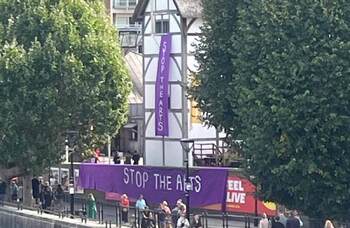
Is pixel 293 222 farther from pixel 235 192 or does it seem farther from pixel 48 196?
pixel 48 196

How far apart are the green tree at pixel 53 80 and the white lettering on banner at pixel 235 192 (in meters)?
7.68

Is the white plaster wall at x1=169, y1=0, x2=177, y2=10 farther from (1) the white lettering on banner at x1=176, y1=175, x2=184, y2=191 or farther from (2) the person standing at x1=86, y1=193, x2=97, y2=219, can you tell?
(2) the person standing at x1=86, y1=193, x2=97, y2=219

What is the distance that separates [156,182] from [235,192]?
6376 millimetres

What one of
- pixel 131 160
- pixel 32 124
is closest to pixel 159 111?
pixel 131 160

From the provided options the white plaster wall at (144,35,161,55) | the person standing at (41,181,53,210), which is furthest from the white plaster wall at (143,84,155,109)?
the person standing at (41,181,53,210)

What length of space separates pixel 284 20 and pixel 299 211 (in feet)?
21.1

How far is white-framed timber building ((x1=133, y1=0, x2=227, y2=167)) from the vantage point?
59.6m

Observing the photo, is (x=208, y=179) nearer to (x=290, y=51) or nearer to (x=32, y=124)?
(x=32, y=124)

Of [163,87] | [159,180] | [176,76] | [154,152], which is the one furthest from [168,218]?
[154,152]

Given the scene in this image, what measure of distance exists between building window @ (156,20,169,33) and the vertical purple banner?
620 mm

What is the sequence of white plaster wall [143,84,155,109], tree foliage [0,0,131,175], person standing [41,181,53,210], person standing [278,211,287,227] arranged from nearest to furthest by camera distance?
person standing [278,211,287,227], tree foliage [0,0,131,175], person standing [41,181,53,210], white plaster wall [143,84,155,109]

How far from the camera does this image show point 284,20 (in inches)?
1425

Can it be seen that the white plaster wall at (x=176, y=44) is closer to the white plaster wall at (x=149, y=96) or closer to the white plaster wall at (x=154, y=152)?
the white plaster wall at (x=149, y=96)

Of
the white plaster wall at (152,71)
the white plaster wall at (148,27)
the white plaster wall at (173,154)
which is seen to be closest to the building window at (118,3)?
the white plaster wall at (148,27)
